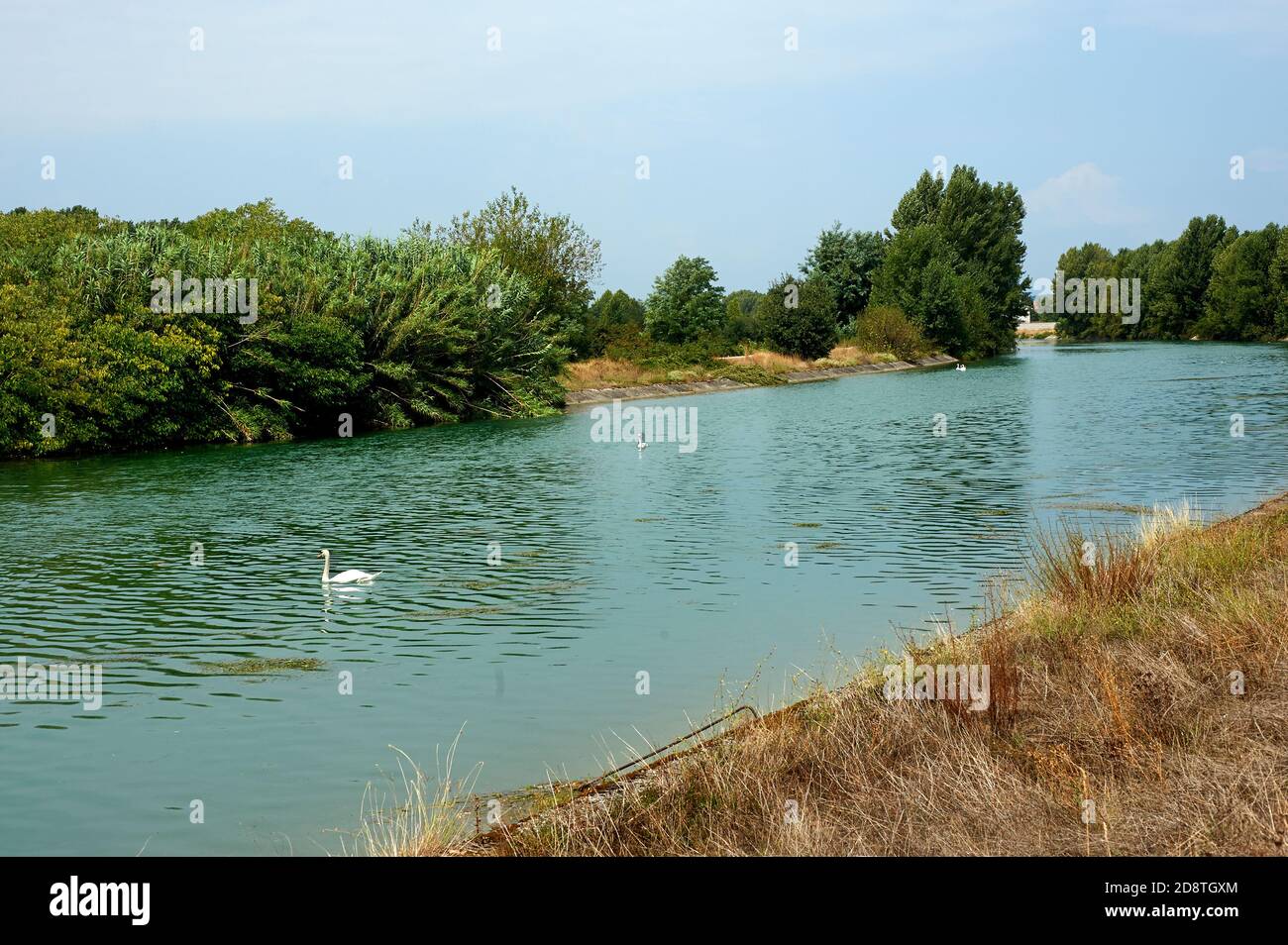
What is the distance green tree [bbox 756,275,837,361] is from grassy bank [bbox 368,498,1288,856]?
70.7 m

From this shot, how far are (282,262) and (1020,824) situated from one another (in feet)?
124

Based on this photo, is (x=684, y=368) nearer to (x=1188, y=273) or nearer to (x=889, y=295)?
(x=889, y=295)

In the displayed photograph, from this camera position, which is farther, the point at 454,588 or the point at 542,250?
the point at 542,250

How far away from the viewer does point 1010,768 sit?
668cm

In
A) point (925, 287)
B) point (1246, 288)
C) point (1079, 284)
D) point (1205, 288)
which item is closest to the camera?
point (925, 287)

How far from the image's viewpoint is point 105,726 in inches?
384

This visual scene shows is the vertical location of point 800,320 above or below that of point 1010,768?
above

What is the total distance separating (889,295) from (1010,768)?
9037 cm

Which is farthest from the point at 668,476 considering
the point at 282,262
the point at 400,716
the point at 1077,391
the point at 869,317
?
the point at 869,317

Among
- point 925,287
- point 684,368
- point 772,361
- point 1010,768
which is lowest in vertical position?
point 1010,768

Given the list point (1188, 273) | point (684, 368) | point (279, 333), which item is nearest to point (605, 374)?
point (684, 368)

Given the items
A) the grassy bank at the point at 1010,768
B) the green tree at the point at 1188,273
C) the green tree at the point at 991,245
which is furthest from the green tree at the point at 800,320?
the grassy bank at the point at 1010,768

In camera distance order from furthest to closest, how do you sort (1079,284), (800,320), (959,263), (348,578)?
(1079,284)
(959,263)
(800,320)
(348,578)

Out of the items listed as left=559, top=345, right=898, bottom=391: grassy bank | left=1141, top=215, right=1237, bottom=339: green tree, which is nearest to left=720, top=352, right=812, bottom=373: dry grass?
left=559, top=345, right=898, bottom=391: grassy bank
